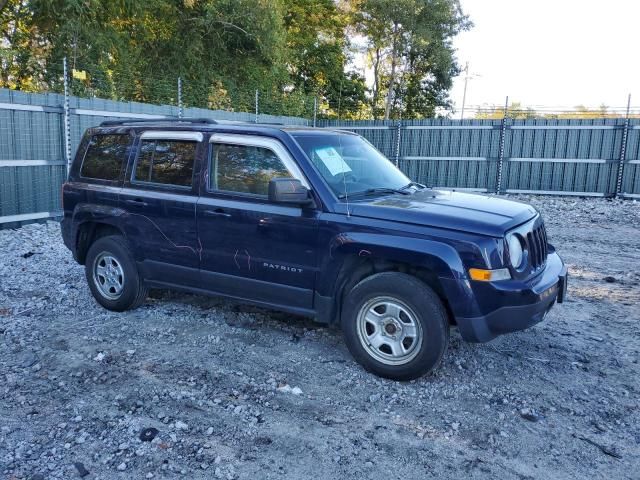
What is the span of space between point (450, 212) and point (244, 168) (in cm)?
184

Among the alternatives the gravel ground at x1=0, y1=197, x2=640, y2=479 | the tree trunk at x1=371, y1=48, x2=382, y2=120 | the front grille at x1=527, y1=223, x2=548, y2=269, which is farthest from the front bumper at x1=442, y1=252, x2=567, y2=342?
the tree trunk at x1=371, y1=48, x2=382, y2=120

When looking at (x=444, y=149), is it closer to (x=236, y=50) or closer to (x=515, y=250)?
(x=236, y=50)

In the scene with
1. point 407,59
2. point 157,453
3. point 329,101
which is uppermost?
point 407,59

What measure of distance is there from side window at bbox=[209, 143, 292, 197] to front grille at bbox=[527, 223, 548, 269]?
6.51 ft

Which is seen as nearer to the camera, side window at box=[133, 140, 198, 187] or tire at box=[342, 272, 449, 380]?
tire at box=[342, 272, 449, 380]

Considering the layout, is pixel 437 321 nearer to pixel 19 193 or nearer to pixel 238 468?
pixel 238 468

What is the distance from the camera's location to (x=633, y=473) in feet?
10.3

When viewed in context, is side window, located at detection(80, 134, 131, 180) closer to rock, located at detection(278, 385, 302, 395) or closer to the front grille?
rock, located at detection(278, 385, 302, 395)

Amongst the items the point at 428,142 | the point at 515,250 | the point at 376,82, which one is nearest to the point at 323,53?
the point at 376,82

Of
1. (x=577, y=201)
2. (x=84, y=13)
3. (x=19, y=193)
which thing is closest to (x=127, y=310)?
(x=19, y=193)

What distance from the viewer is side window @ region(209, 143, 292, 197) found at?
4.68 m

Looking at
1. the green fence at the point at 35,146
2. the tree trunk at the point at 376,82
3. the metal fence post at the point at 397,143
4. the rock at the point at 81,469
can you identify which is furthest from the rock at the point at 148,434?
the tree trunk at the point at 376,82

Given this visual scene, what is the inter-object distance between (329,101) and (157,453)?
107 feet

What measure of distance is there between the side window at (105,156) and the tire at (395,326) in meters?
2.88
